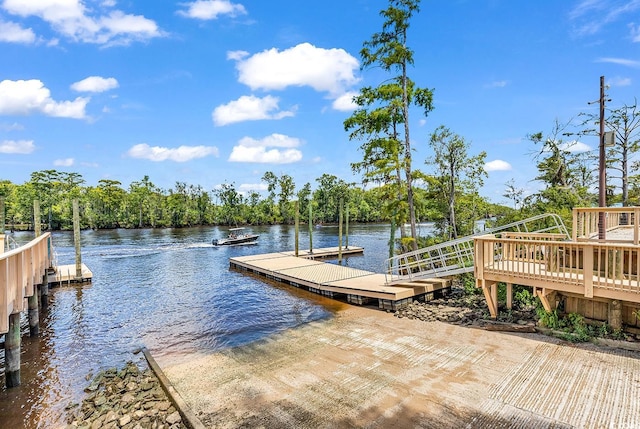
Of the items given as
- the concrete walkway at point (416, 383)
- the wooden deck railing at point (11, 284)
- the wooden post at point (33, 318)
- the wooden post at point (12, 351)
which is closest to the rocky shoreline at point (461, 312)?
the concrete walkway at point (416, 383)

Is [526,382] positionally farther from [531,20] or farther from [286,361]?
[531,20]

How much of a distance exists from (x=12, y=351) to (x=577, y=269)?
10998 mm

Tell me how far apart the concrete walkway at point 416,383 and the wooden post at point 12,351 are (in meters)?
2.65

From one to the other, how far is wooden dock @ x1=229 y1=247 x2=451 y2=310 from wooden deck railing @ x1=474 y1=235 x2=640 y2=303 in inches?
106

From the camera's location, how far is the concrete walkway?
4.38 metres

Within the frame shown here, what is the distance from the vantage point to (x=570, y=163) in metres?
17.4

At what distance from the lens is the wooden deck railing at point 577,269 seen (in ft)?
20.2

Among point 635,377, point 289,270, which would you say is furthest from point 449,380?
point 289,270

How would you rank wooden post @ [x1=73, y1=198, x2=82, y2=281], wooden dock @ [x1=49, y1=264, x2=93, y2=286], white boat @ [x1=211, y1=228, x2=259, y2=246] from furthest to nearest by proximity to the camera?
white boat @ [x1=211, y1=228, x2=259, y2=246]
wooden post @ [x1=73, y1=198, x2=82, y2=281]
wooden dock @ [x1=49, y1=264, x2=93, y2=286]

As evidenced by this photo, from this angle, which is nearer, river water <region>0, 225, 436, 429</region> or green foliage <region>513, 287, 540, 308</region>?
river water <region>0, 225, 436, 429</region>

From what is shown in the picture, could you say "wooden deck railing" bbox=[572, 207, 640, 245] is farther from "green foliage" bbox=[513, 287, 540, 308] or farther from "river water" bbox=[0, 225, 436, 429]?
"river water" bbox=[0, 225, 436, 429]

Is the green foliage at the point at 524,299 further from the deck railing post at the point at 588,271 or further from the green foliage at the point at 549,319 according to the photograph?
the deck railing post at the point at 588,271

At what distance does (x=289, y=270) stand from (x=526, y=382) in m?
11.8

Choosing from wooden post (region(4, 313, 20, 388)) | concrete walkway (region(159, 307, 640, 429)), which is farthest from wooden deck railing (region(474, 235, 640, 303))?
wooden post (region(4, 313, 20, 388))
